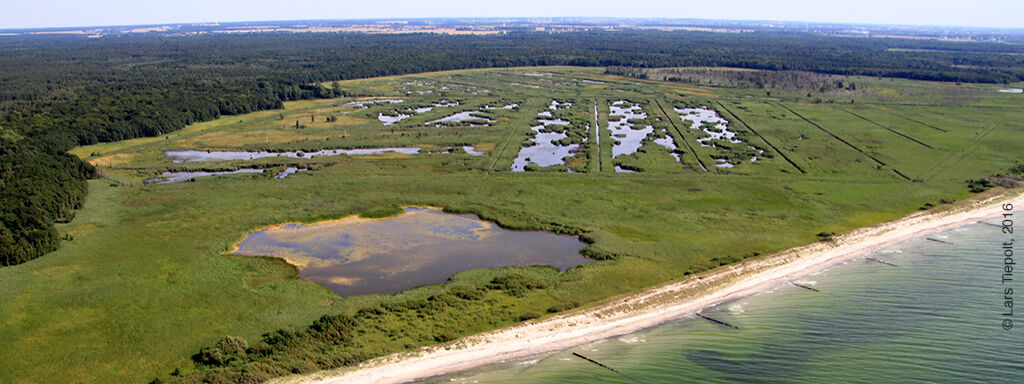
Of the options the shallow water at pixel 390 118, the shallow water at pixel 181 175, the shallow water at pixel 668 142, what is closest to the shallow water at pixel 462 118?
the shallow water at pixel 390 118

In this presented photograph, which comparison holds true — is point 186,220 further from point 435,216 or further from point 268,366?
point 268,366

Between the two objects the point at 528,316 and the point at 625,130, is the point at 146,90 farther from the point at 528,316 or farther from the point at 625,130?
the point at 528,316

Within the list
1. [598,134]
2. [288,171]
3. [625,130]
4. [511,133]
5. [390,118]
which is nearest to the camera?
[288,171]

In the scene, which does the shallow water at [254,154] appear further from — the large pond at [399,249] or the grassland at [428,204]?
the large pond at [399,249]

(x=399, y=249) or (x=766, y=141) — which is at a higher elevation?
(x=766, y=141)

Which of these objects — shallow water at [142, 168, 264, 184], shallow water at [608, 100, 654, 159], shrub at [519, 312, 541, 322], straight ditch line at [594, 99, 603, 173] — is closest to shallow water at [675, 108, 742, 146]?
shallow water at [608, 100, 654, 159]

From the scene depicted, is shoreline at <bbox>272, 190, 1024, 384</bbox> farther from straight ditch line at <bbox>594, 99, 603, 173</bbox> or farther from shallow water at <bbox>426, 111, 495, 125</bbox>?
shallow water at <bbox>426, 111, 495, 125</bbox>

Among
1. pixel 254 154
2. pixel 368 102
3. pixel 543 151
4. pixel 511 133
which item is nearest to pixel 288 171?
pixel 254 154
